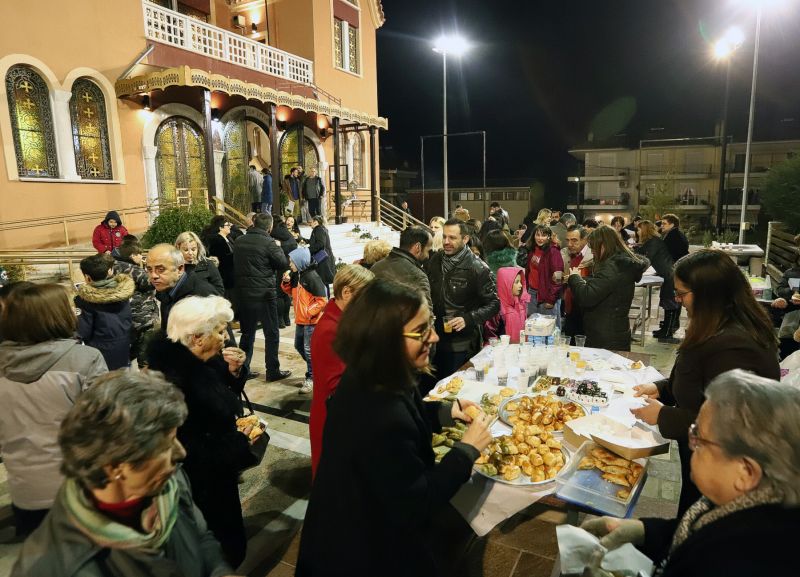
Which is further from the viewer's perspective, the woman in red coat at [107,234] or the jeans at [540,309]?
the woman in red coat at [107,234]

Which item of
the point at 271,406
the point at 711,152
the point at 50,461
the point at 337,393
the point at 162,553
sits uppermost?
Result: the point at 711,152

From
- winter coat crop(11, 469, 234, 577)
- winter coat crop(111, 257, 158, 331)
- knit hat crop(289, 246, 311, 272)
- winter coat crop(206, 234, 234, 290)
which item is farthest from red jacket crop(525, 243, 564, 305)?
winter coat crop(11, 469, 234, 577)

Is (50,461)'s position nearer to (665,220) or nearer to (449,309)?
(449,309)

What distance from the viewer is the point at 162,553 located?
58.5 inches

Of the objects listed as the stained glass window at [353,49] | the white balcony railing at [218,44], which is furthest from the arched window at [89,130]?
the stained glass window at [353,49]

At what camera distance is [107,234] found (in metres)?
8.95

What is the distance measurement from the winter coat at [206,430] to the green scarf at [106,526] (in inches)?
32.5

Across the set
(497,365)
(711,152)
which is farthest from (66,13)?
(711,152)

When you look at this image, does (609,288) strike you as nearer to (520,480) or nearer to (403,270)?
(403,270)

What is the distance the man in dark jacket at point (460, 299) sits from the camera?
4.58m

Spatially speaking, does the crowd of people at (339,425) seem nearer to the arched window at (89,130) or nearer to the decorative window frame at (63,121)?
the decorative window frame at (63,121)

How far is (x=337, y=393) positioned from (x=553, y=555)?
182 centimetres

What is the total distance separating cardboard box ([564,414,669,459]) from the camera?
2328mm

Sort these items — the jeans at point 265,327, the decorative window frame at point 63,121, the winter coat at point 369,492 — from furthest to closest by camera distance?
the decorative window frame at point 63,121, the jeans at point 265,327, the winter coat at point 369,492
